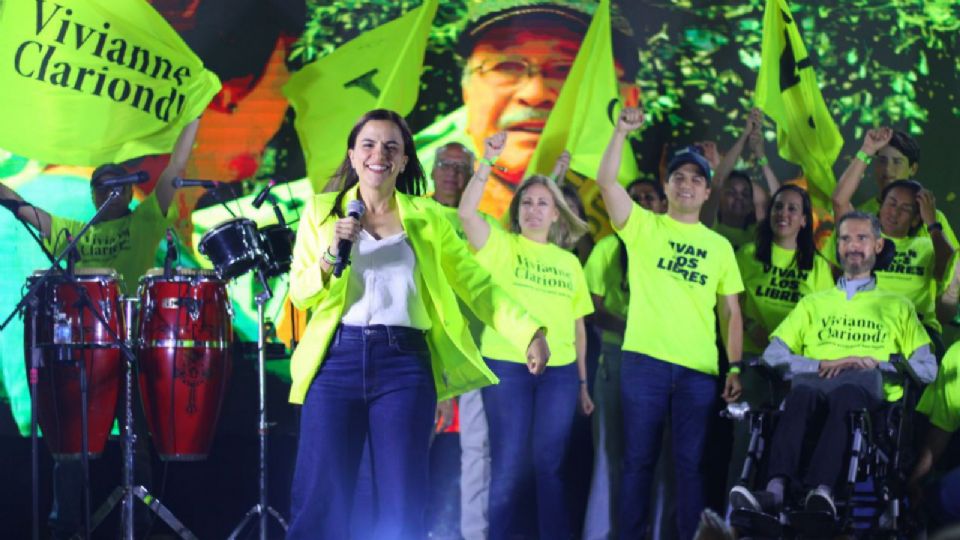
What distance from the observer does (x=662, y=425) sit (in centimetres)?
627

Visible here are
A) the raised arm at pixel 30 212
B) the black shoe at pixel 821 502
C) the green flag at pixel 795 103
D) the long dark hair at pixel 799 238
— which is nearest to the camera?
the black shoe at pixel 821 502

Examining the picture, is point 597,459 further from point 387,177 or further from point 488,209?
point 387,177

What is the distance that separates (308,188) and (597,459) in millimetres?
2248

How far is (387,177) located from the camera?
420 cm

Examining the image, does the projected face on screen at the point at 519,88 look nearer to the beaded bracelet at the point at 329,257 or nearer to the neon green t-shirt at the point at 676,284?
the neon green t-shirt at the point at 676,284

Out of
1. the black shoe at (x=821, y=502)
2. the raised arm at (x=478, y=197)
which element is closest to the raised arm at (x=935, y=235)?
the black shoe at (x=821, y=502)

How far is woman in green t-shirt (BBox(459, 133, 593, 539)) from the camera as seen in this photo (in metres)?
6.22

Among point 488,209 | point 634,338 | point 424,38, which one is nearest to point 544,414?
point 634,338

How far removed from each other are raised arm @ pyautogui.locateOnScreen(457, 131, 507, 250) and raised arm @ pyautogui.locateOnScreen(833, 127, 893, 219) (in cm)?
204

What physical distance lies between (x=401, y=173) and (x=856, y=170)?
3.57 meters

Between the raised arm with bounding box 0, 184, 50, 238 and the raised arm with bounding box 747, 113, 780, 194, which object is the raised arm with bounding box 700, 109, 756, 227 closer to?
the raised arm with bounding box 747, 113, 780, 194

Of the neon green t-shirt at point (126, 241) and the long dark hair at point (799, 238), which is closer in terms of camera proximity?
the long dark hair at point (799, 238)

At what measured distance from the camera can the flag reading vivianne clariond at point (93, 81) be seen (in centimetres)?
673

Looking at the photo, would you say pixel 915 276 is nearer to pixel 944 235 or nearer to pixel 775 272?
pixel 944 235
